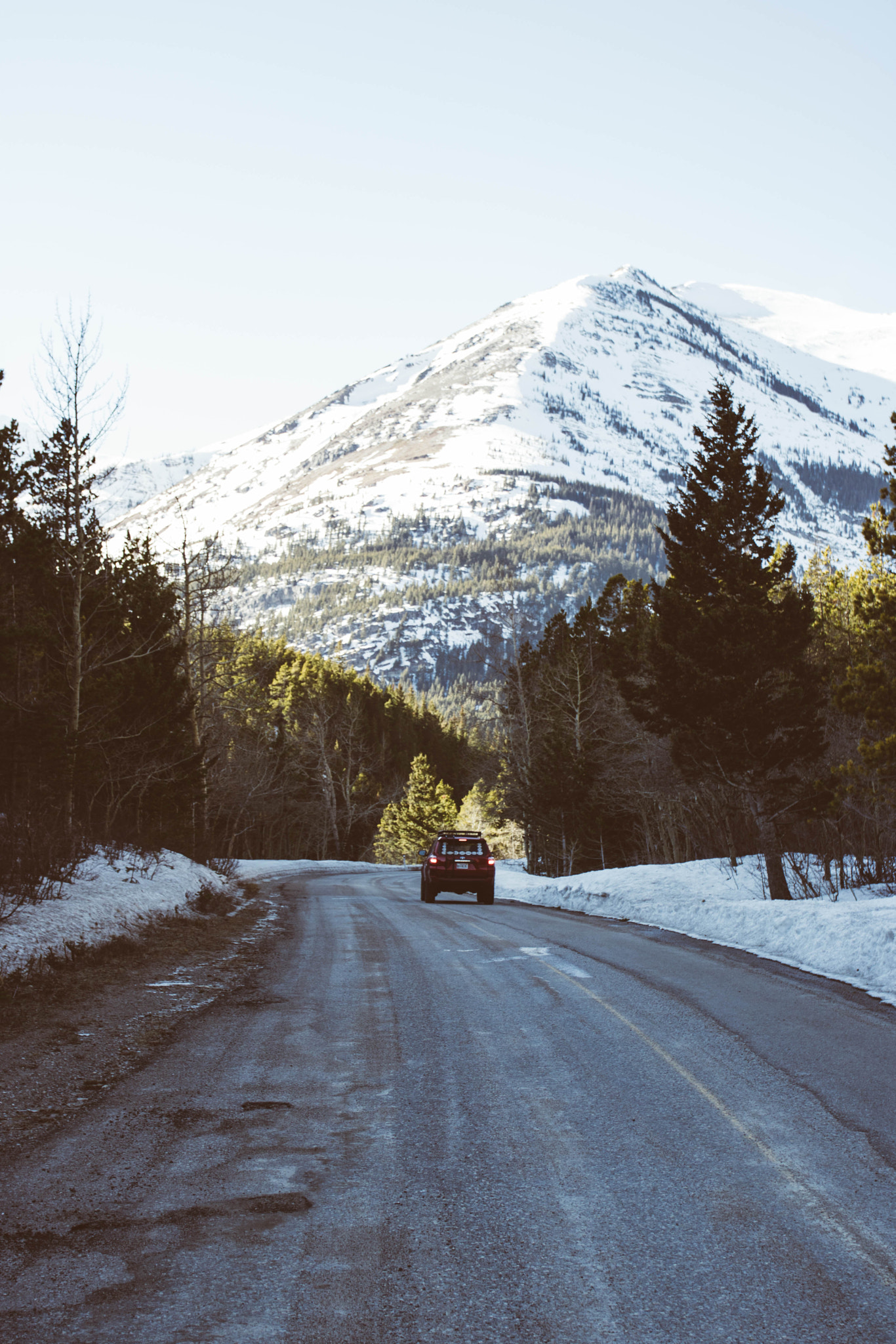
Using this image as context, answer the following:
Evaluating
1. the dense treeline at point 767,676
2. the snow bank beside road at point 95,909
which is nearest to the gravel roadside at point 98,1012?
the snow bank beside road at point 95,909

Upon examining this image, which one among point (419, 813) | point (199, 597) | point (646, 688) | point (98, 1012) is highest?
point (199, 597)

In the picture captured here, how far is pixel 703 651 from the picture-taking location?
19797 millimetres

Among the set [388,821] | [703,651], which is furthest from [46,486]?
[388,821]

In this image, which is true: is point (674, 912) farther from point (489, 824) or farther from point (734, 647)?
point (489, 824)

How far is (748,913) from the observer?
47.1ft

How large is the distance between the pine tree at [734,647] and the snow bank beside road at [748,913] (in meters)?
2.64

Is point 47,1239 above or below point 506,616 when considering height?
below

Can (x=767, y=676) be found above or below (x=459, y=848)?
above

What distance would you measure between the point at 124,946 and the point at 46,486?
9765mm

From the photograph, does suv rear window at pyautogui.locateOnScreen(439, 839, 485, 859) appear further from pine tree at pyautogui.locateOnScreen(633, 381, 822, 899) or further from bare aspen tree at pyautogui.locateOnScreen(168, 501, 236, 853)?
bare aspen tree at pyautogui.locateOnScreen(168, 501, 236, 853)

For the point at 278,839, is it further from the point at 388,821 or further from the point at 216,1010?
the point at 216,1010

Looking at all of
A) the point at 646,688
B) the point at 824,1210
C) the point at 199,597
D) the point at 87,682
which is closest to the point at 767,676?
the point at 646,688

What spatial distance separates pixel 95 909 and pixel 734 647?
13869 millimetres

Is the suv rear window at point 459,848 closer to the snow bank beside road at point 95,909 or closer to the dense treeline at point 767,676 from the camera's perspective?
the dense treeline at point 767,676
